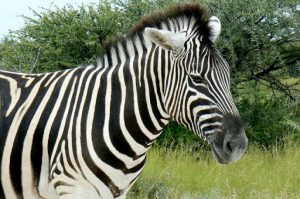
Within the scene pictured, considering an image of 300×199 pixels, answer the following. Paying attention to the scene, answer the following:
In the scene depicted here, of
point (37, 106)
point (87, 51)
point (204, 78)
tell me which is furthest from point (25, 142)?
point (87, 51)

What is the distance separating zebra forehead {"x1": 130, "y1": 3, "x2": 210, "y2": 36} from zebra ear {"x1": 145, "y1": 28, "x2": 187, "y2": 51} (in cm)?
22

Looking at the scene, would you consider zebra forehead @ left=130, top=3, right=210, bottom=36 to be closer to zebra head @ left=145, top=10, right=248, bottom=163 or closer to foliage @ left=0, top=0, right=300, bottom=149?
zebra head @ left=145, top=10, right=248, bottom=163

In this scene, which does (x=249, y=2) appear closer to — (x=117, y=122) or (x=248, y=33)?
(x=248, y=33)

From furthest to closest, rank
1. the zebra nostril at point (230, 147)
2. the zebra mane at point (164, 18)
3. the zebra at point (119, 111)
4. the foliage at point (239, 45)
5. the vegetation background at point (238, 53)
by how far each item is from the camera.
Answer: the foliage at point (239, 45), the vegetation background at point (238, 53), the zebra mane at point (164, 18), the zebra at point (119, 111), the zebra nostril at point (230, 147)

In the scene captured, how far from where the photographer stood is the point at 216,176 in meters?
7.60

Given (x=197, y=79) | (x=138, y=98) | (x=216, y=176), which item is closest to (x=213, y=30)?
(x=197, y=79)

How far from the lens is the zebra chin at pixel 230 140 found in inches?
127

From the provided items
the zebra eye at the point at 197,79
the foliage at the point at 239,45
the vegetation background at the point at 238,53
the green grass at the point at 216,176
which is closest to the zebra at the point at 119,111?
the zebra eye at the point at 197,79

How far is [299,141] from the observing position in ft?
31.3

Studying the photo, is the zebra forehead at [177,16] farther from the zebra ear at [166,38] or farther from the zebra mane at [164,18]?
the zebra ear at [166,38]

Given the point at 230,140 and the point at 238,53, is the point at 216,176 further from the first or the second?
the point at 230,140

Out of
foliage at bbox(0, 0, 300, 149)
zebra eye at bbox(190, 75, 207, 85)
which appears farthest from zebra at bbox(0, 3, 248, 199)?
foliage at bbox(0, 0, 300, 149)

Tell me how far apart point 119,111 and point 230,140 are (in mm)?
785

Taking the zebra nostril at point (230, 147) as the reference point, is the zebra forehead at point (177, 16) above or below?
above
